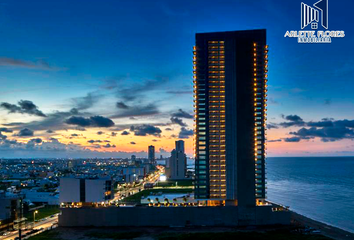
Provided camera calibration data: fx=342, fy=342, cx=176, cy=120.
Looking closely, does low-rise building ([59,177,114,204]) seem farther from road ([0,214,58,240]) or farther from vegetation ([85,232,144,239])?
vegetation ([85,232,144,239])

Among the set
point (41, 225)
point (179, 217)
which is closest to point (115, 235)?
point (179, 217)

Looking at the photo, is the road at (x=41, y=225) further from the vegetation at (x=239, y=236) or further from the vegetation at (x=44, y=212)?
the vegetation at (x=239, y=236)

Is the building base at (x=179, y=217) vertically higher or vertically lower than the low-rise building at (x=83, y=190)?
lower

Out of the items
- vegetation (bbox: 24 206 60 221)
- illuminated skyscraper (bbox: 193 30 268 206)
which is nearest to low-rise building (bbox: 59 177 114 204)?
vegetation (bbox: 24 206 60 221)

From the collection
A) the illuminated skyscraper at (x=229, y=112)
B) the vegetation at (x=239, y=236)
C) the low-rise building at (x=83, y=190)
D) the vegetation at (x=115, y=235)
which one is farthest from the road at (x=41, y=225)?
the illuminated skyscraper at (x=229, y=112)

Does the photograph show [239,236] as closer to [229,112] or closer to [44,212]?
[229,112]

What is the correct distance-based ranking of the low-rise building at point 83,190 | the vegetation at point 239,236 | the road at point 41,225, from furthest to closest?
the low-rise building at point 83,190 → the road at point 41,225 → the vegetation at point 239,236

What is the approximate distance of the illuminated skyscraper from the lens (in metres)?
80.2

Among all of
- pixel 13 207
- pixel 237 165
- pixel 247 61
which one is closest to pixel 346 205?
pixel 237 165

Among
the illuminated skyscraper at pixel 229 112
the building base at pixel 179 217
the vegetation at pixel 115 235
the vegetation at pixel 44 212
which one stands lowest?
the vegetation at pixel 44 212

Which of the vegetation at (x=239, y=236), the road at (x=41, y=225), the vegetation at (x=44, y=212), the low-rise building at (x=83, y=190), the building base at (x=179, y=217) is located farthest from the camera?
the vegetation at (x=44, y=212)

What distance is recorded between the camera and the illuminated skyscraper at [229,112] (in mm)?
80250

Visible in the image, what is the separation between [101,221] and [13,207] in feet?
62.6

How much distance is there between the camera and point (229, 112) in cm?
8556
